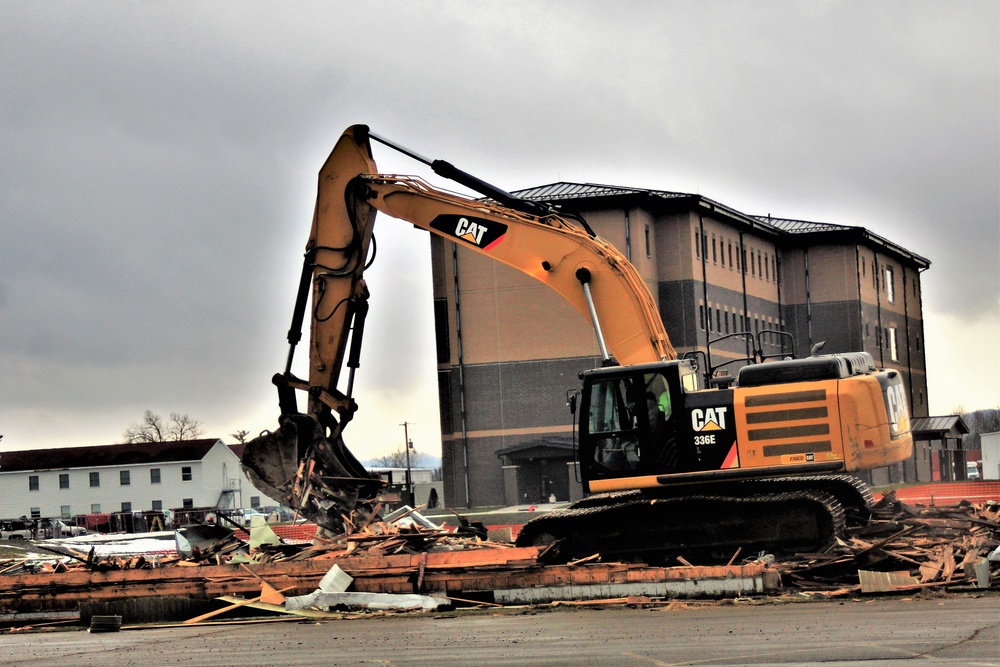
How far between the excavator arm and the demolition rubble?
3.67ft

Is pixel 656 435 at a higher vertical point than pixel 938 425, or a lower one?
higher

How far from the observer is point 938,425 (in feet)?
277

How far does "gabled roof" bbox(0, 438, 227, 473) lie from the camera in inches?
4365

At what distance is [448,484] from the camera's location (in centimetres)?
7356

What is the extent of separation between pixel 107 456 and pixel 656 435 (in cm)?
9611

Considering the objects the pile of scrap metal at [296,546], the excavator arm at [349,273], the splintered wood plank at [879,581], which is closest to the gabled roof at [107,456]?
the pile of scrap metal at [296,546]

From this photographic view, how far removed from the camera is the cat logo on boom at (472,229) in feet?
80.7

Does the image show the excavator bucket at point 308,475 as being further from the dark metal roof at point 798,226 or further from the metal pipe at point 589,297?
the dark metal roof at point 798,226

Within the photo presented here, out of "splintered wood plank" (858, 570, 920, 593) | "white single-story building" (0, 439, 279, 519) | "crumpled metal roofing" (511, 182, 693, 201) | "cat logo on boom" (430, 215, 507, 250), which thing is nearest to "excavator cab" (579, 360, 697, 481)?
"cat logo on boom" (430, 215, 507, 250)

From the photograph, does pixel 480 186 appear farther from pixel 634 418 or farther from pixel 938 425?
pixel 938 425

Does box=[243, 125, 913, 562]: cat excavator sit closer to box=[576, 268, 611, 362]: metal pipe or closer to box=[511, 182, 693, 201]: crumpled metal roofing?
box=[576, 268, 611, 362]: metal pipe

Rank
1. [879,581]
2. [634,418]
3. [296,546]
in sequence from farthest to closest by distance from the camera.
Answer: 1. [296,546]
2. [634,418]
3. [879,581]

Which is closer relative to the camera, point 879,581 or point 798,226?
point 879,581

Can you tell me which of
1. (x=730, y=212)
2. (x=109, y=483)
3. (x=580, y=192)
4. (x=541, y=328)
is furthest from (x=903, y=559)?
(x=109, y=483)
